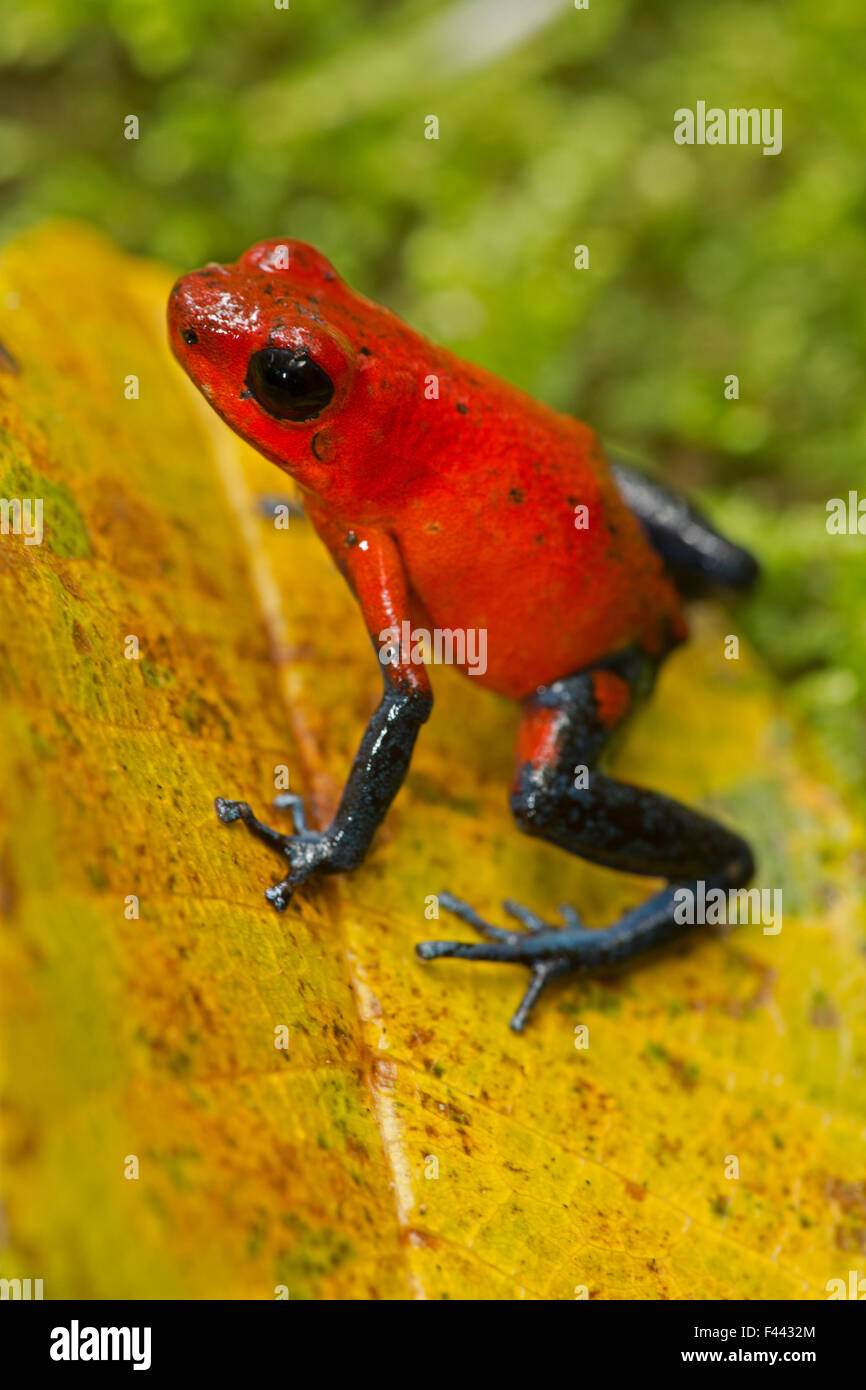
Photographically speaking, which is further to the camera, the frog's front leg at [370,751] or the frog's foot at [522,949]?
the frog's foot at [522,949]

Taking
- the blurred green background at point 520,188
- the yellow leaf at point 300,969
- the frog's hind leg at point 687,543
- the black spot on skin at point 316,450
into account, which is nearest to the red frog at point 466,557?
the black spot on skin at point 316,450

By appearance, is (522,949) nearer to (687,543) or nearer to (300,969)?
(300,969)

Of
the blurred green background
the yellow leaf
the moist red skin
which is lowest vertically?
the yellow leaf

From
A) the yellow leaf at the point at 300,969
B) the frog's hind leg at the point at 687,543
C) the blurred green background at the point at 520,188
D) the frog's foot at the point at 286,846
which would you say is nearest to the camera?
the yellow leaf at the point at 300,969

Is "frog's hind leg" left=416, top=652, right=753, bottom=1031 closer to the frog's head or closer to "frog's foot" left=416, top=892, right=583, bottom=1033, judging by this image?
"frog's foot" left=416, top=892, right=583, bottom=1033

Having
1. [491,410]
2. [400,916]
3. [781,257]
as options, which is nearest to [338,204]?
[781,257]

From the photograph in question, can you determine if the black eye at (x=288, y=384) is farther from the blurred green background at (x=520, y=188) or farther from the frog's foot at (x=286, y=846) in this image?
the blurred green background at (x=520, y=188)

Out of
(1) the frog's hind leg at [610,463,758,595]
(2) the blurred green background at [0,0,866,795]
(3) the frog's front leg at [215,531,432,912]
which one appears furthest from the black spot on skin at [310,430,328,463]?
(2) the blurred green background at [0,0,866,795]
